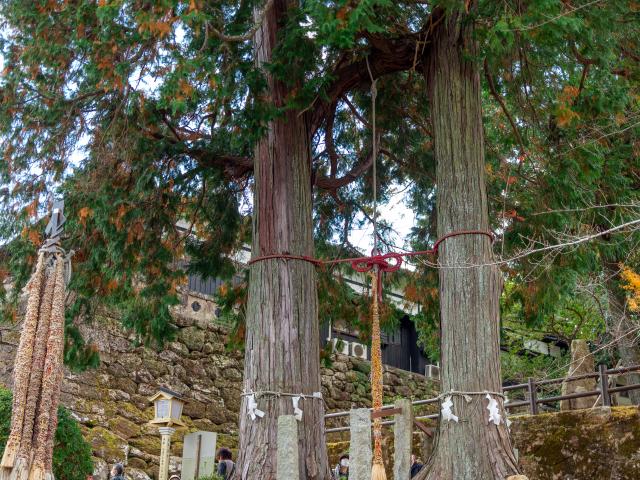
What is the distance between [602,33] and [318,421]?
5.01 meters

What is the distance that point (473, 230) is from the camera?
7.83 metres

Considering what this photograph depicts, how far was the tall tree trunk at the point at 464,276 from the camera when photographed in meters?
7.09

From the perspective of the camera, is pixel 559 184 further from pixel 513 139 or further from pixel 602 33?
pixel 602 33

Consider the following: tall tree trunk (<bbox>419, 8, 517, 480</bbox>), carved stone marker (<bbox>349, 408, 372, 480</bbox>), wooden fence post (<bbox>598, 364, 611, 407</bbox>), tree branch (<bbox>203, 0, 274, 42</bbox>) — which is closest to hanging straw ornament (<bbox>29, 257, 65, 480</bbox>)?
carved stone marker (<bbox>349, 408, 372, 480</bbox>)

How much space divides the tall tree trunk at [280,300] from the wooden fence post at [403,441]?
117cm

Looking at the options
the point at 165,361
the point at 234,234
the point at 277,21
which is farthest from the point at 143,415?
the point at 277,21

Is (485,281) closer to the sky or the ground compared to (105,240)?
closer to the ground

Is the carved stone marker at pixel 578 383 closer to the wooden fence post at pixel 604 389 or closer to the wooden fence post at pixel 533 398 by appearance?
the wooden fence post at pixel 533 398

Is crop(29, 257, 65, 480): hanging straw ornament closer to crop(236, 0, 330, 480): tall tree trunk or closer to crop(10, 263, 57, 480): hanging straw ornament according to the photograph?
crop(10, 263, 57, 480): hanging straw ornament

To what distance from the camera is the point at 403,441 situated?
22.7 feet

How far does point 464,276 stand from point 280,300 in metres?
1.96

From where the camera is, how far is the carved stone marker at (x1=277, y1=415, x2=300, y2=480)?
248 inches

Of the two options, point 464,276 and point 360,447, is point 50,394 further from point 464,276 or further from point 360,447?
point 464,276

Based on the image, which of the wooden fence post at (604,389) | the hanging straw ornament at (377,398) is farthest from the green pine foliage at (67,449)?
the wooden fence post at (604,389)
